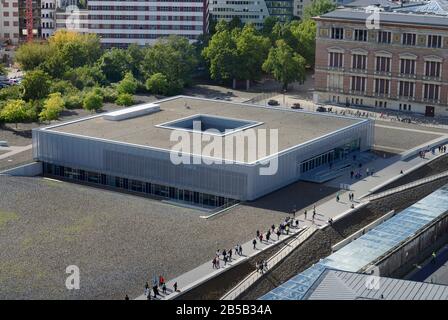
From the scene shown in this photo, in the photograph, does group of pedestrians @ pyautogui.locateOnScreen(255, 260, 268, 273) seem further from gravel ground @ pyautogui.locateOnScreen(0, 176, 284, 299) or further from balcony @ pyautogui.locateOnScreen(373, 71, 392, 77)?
balcony @ pyautogui.locateOnScreen(373, 71, 392, 77)

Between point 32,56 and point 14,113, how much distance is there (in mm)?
27347

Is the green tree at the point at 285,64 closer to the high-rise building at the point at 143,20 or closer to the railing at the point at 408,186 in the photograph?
the high-rise building at the point at 143,20

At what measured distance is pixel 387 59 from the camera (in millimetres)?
103375

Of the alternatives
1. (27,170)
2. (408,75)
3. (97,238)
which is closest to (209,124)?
(27,170)

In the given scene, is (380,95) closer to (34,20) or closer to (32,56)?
(32,56)

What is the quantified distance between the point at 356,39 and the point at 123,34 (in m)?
42.4

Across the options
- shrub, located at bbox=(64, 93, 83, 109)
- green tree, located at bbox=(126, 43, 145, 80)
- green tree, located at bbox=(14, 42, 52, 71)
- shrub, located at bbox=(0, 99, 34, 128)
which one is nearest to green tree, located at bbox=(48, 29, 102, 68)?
green tree, located at bbox=(14, 42, 52, 71)

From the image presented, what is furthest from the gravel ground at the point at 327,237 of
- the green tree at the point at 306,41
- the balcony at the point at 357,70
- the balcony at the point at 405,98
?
the green tree at the point at 306,41

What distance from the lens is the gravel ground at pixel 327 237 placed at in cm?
5491

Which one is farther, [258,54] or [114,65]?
[114,65]

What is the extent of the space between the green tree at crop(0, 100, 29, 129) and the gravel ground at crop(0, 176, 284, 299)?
18.7m

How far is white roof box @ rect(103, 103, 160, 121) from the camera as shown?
83.2 meters

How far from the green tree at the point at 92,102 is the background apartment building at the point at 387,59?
90.7 feet
